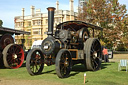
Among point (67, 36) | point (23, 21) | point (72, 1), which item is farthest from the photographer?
point (23, 21)

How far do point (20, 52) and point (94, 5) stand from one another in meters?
19.8

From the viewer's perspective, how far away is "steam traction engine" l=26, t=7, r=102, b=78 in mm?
9242

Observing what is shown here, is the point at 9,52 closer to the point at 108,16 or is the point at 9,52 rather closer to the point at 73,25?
the point at 73,25

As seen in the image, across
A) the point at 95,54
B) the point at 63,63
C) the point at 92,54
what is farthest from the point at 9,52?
the point at 95,54

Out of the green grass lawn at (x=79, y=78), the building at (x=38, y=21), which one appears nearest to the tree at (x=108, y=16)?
the building at (x=38, y=21)

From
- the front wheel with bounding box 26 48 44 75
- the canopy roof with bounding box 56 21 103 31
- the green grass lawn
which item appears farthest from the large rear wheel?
the front wheel with bounding box 26 48 44 75

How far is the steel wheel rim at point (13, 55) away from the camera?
1253 cm

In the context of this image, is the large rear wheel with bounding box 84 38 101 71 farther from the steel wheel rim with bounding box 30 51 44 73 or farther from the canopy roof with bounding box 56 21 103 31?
the steel wheel rim with bounding box 30 51 44 73

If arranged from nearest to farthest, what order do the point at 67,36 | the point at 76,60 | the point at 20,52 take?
1. the point at 67,36
2. the point at 76,60
3. the point at 20,52

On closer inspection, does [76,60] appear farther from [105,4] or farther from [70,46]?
[105,4]

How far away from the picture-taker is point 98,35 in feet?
98.9

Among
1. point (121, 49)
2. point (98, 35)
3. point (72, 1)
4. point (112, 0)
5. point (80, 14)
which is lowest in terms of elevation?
point (121, 49)

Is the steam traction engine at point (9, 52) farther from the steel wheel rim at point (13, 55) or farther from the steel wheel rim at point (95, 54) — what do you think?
the steel wheel rim at point (95, 54)

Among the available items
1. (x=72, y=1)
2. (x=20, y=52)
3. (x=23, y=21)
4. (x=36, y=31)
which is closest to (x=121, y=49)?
(x=72, y=1)
